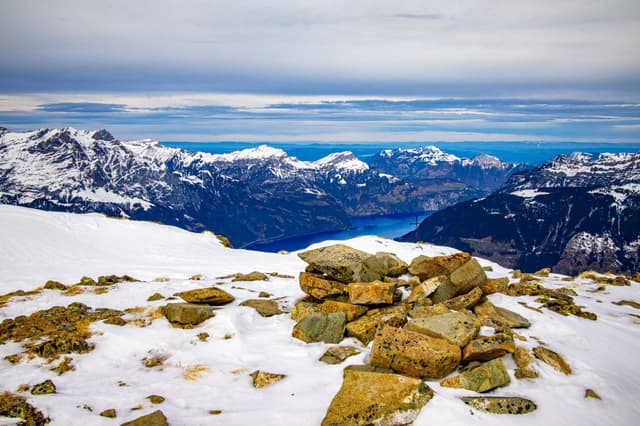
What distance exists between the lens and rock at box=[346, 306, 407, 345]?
14.6 m

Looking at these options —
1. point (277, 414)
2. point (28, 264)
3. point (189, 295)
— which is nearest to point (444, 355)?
point (277, 414)

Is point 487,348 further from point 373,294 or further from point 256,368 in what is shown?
point 256,368

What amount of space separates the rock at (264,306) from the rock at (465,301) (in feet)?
23.9

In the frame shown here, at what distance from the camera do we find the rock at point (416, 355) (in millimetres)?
11625

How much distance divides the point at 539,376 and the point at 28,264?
116 feet

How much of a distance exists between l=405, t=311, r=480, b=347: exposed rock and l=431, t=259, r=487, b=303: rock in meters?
2.84

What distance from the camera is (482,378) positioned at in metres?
11.2

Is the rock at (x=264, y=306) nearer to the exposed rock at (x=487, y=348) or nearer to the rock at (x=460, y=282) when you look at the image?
the rock at (x=460, y=282)

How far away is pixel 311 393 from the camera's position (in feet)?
37.1

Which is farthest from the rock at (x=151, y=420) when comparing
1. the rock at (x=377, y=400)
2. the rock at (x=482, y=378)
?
the rock at (x=482, y=378)

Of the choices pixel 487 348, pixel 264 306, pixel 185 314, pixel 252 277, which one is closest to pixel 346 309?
pixel 264 306

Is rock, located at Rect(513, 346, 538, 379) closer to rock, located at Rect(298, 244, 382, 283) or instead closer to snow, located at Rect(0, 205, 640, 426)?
snow, located at Rect(0, 205, 640, 426)

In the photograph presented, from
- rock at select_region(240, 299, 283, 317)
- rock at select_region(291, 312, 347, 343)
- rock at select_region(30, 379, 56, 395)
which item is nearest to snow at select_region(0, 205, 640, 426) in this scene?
rock at select_region(30, 379, 56, 395)

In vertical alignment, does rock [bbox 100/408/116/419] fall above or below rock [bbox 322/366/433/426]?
below
